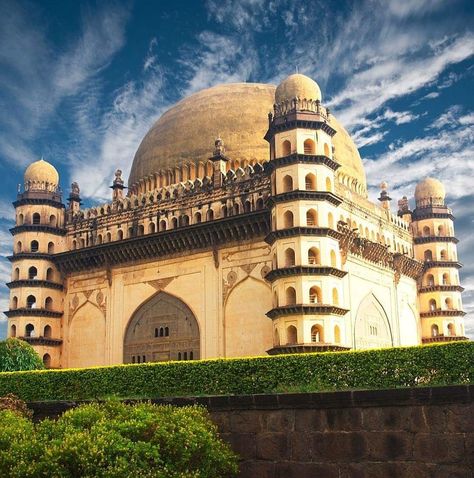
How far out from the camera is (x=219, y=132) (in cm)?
3338

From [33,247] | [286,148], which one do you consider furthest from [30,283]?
[286,148]

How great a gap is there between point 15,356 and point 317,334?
36.4 feet

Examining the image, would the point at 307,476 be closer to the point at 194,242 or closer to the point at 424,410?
the point at 424,410

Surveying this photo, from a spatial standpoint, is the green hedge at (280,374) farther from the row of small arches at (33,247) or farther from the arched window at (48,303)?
the row of small arches at (33,247)

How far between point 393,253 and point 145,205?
1169 cm

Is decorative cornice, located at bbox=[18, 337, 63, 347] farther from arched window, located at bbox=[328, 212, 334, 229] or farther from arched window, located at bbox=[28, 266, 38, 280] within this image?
arched window, located at bbox=[328, 212, 334, 229]

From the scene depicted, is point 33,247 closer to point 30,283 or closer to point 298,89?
point 30,283

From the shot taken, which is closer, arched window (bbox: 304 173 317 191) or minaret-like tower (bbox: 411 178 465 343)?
arched window (bbox: 304 173 317 191)

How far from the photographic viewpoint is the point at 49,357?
108ft

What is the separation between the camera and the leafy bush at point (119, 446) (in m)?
10.2

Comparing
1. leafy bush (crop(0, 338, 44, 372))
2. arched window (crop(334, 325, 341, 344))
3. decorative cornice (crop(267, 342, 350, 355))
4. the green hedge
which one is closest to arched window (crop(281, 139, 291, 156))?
arched window (crop(334, 325, 341, 344))

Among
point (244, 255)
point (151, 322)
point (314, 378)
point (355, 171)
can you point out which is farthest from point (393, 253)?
point (314, 378)

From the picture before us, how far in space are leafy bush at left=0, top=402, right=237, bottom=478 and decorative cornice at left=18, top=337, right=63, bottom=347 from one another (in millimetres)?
20747

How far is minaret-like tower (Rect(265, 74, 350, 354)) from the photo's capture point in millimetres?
24547
